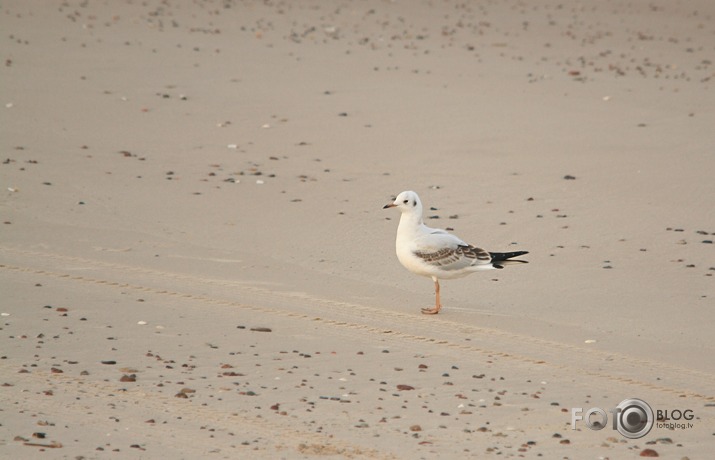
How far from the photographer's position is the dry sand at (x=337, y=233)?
6.63 metres

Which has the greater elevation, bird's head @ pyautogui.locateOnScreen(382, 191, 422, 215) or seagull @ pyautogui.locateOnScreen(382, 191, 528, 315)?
bird's head @ pyautogui.locateOnScreen(382, 191, 422, 215)

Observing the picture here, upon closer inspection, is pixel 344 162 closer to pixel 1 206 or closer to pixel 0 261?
pixel 1 206

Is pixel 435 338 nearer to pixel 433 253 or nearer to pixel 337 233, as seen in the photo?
pixel 433 253

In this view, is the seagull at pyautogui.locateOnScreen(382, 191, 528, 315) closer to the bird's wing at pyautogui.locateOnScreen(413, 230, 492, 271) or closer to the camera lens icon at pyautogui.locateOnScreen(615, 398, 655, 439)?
the bird's wing at pyautogui.locateOnScreen(413, 230, 492, 271)

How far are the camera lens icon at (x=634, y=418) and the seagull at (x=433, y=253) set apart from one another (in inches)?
81.5

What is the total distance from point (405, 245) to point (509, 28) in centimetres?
1215

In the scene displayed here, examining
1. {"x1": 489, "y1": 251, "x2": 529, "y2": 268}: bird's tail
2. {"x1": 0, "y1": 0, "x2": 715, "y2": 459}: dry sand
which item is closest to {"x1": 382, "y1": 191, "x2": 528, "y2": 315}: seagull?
{"x1": 489, "y1": 251, "x2": 529, "y2": 268}: bird's tail

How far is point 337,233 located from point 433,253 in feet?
6.99

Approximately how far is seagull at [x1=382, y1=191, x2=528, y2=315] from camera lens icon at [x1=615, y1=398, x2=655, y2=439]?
2.07 m

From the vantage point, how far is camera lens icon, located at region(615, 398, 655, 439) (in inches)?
257

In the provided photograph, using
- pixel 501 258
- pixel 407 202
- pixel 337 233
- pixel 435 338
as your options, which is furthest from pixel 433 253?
pixel 337 233

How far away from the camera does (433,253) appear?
873 cm

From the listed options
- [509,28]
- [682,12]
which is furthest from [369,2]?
[682,12]

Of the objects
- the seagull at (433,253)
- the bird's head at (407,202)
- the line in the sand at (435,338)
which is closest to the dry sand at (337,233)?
the line in the sand at (435,338)
